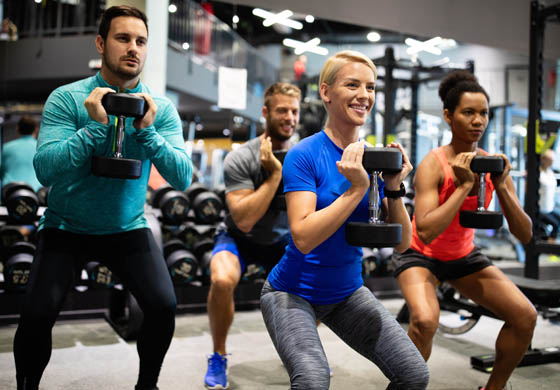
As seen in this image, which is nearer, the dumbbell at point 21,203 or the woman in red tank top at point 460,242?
the woman in red tank top at point 460,242

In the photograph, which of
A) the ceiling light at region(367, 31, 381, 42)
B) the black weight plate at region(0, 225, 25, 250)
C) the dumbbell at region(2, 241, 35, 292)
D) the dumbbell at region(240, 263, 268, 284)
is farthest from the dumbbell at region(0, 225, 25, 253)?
the ceiling light at region(367, 31, 381, 42)

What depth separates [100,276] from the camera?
3.52 metres

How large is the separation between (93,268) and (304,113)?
4231mm

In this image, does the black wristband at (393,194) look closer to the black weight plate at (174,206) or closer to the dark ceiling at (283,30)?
the black weight plate at (174,206)

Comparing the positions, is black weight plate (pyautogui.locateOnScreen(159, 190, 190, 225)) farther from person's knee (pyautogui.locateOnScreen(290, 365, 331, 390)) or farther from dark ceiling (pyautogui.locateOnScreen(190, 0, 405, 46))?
person's knee (pyautogui.locateOnScreen(290, 365, 331, 390))

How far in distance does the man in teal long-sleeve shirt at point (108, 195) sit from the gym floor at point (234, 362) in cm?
84

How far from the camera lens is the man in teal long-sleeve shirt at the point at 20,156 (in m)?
4.50

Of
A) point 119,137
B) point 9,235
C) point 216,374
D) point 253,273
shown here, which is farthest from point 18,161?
point 119,137

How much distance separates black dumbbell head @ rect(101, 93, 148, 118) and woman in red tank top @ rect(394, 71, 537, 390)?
1.26 meters

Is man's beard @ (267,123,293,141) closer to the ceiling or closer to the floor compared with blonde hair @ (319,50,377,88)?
closer to the floor

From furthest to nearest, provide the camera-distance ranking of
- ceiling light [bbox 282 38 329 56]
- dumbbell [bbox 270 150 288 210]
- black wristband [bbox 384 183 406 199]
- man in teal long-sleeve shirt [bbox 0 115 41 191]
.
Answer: ceiling light [bbox 282 38 329 56] → man in teal long-sleeve shirt [bbox 0 115 41 191] → dumbbell [bbox 270 150 288 210] → black wristband [bbox 384 183 406 199]

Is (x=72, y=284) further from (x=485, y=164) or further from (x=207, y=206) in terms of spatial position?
(x=207, y=206)

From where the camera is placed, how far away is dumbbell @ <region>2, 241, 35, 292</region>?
344cm

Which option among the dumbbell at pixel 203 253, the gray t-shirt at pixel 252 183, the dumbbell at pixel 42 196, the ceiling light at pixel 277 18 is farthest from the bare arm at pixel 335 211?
the ceiling light at pixel 277 18
